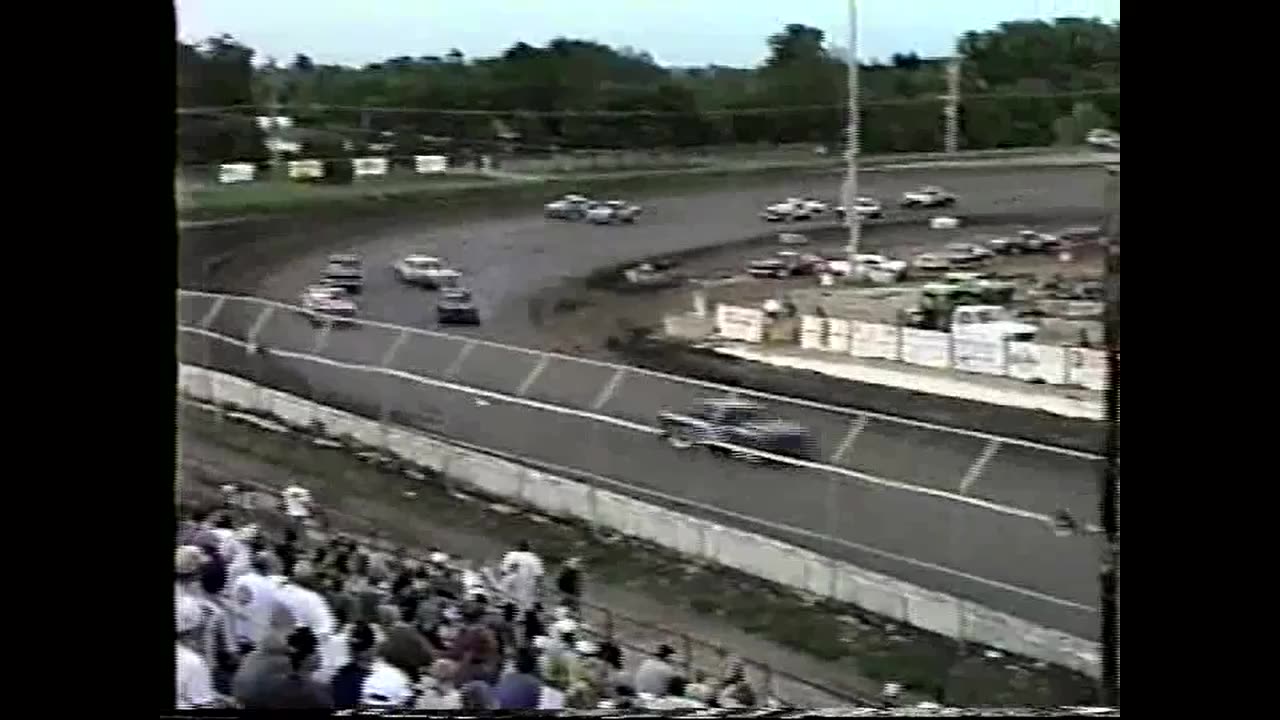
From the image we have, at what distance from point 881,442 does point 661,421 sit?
12cm

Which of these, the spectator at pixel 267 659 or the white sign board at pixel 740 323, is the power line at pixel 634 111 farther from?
the spectator at pixel 267 659

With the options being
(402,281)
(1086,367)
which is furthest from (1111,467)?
(402,281)

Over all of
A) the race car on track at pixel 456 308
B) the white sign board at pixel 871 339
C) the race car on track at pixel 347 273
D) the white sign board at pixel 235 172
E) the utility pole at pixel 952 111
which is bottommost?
the white sign board at pixel 871 339

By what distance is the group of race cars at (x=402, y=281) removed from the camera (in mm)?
878

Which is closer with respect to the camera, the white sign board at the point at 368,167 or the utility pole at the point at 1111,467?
the utility pole at the point at 1111,467

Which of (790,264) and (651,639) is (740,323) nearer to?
(790,264)

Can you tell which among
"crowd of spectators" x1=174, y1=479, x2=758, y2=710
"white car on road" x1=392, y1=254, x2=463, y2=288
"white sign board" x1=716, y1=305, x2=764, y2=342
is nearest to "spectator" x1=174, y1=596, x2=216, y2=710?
"crowd of spectators" x1=174, y1=479, x2=758, y2=710

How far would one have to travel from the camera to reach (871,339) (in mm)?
885

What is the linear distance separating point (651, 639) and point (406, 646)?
13 cm

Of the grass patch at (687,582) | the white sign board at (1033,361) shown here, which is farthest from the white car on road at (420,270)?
the white sign board at (1033,361)

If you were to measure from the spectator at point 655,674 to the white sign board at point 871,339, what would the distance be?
20 centimetres
